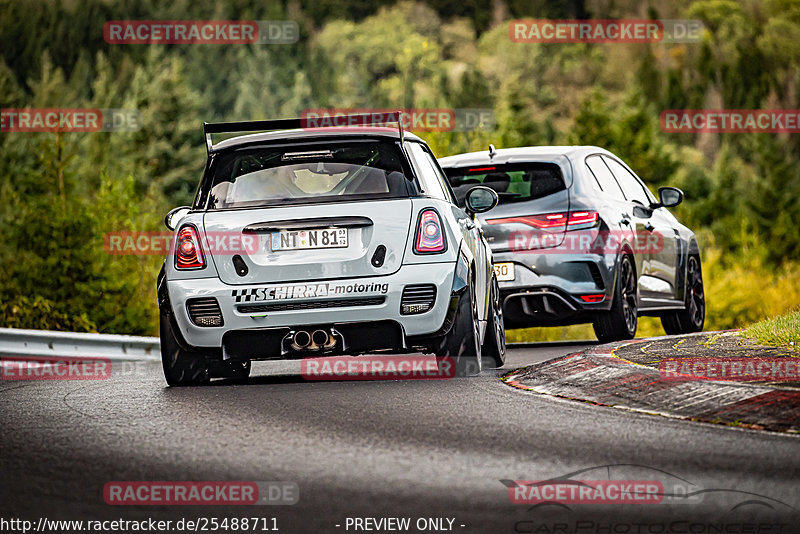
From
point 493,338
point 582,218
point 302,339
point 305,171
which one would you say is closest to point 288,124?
point 305,171

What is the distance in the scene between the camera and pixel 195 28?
131m

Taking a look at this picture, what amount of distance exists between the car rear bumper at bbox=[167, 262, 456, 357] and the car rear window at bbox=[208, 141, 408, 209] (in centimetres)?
64

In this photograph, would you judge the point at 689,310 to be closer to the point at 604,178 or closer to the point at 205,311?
the point at 604,178

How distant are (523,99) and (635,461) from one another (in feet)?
328

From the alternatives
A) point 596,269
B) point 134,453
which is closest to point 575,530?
point 134,453

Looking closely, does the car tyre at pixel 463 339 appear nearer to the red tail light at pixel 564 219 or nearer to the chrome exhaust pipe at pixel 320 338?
the chrome exhaust pipe at pixel 320 338

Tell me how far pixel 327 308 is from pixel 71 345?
489 centimetres

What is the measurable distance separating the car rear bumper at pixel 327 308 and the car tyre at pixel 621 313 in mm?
3501

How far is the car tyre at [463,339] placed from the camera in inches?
320

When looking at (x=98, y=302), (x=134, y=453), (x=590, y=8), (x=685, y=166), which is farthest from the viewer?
(x=590, y=8)

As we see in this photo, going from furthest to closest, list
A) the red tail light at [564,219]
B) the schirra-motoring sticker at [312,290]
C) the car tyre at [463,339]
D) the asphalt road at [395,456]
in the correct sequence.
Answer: the red tail light at [564,219] → the car tyre at [463,339] → the schirra-motoring sticker at [312,290] → the asphalt road at [395,456]

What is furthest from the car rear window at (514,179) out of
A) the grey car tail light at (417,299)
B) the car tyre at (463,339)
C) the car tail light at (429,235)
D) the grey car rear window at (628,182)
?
the grey car tail light at (417,299)

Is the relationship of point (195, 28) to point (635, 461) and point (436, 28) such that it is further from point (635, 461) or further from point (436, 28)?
point (635, 461)

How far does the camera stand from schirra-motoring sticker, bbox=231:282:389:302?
7.86m
